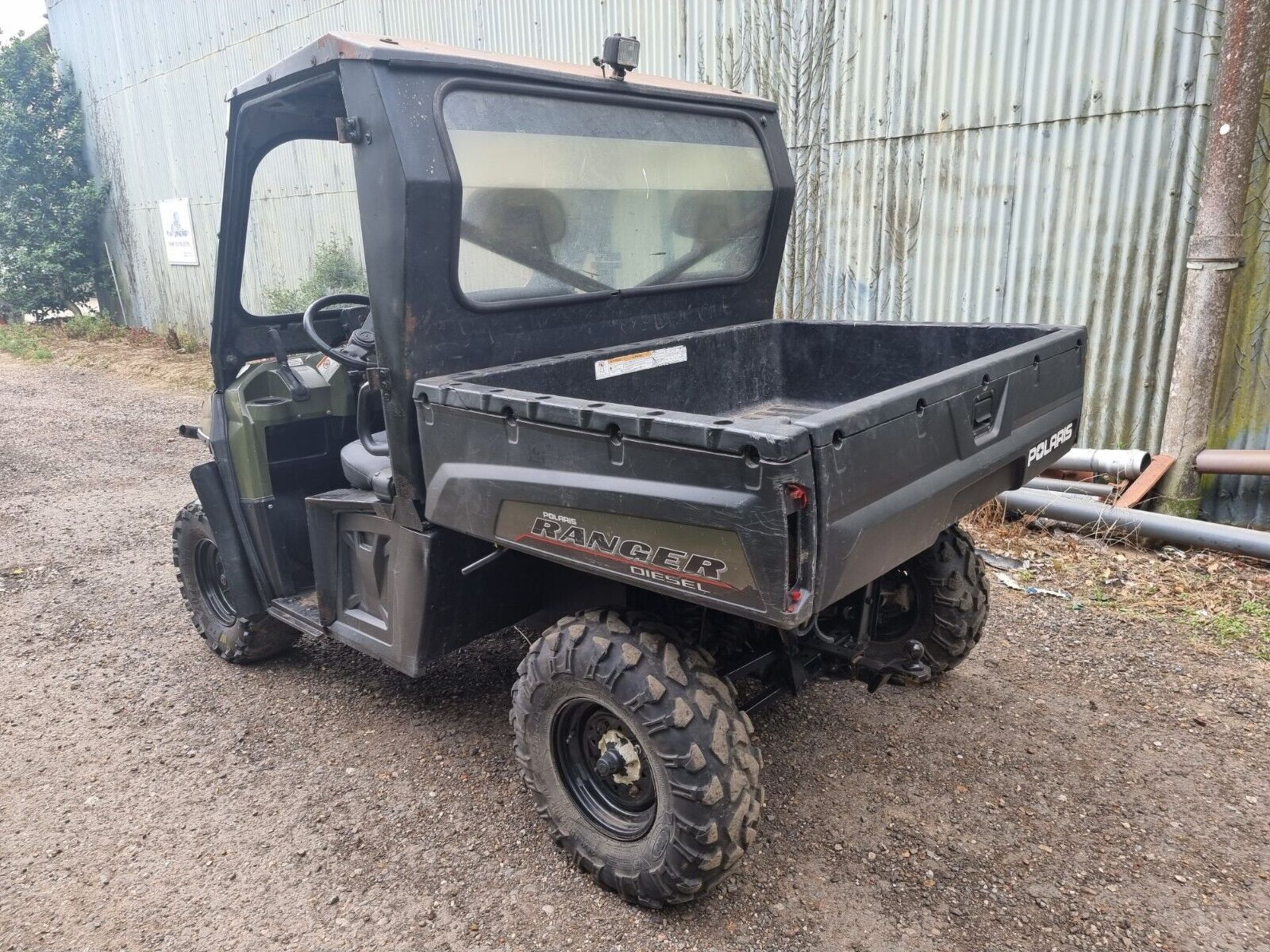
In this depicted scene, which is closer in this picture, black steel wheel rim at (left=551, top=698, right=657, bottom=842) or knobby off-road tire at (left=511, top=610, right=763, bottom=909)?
knobby off-road tire at (left=511, top=610, right=763, bottom=909)

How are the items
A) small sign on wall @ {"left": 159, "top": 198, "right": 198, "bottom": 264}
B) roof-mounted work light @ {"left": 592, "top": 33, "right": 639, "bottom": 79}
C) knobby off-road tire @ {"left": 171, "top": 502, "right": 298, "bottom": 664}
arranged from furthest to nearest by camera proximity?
small sign on wall @ {"left": 159, "top": 198, "right": 198, "bottom": 264}, knobby off-road tire @ {"left": 171, "top": 502, "right": 298, "bottom": 664}, roof-mounted work light @ {"left": 592, "top": 33, "right": 639, "bottom": 79}

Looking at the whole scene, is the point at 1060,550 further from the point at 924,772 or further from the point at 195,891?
the point at 195,891

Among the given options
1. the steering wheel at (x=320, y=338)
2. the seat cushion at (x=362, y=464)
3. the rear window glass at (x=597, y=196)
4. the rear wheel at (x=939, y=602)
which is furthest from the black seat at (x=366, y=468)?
the rear wheel at (x=939, y=602)

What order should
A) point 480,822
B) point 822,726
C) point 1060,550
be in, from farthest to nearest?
1. point 1060,550
2. point 822,726
3. point 480,822

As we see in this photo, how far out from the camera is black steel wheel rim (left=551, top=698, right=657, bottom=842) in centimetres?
251

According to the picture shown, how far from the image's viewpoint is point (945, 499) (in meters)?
2.38

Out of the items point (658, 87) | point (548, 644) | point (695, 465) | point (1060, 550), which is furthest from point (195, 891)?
point (1060, 550)

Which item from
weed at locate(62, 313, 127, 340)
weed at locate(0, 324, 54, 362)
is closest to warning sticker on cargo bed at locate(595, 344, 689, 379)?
weed at locate(0, 324, 54, 362)

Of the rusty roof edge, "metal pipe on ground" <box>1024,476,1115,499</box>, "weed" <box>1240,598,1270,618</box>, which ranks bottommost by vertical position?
"weed" <box>1240,598,1270,618</box>

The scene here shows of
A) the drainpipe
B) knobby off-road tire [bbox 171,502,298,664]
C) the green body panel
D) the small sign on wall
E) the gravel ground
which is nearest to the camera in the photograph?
the gravel ground

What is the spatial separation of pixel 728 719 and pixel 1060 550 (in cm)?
308

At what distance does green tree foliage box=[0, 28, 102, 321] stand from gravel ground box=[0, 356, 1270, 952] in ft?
48.8

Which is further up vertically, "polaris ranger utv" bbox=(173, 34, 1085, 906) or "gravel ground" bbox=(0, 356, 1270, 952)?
"polaris ranger utv" bbox=(173, 34, 1085, 906)

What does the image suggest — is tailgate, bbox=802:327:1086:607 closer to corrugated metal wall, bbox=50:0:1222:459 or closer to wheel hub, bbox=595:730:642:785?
wheel hub, bbox=595:730:642:785
